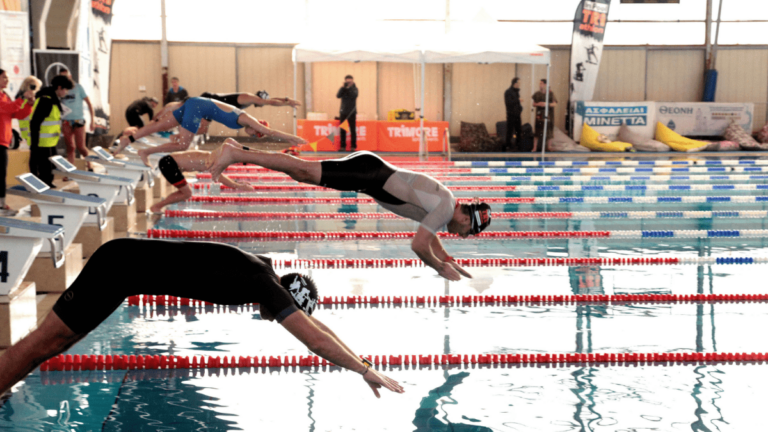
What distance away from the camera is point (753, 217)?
10.2m

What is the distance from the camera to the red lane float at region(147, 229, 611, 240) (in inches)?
313

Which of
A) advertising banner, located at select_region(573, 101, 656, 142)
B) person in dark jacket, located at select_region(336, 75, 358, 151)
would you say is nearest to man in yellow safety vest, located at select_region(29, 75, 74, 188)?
person in dark jacket, located at select_region(336, 75, 358, 151)

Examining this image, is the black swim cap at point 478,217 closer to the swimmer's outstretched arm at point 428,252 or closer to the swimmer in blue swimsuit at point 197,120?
the swimmer's outstretched arm at point 428,252

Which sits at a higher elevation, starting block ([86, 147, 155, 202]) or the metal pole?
the metal pole

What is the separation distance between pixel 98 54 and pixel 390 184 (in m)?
10.9

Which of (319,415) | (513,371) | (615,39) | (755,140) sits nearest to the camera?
(319,415)

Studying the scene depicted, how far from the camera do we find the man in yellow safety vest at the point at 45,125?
8.73 metres

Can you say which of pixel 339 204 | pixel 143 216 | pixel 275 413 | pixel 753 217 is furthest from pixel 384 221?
pixel 275 413

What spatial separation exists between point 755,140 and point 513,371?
20583 mm

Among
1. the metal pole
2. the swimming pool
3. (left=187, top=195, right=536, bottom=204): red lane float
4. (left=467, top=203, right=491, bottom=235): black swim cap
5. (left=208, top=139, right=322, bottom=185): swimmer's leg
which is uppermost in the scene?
the metal pole

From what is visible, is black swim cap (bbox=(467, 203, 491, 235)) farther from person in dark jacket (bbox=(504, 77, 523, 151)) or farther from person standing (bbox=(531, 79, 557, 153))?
person in dark jacket (bbox=(504, 77, 523, 151))

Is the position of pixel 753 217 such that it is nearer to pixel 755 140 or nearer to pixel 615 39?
pixel 755 140

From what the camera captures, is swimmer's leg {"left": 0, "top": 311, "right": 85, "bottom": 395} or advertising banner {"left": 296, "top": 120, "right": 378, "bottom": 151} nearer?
swimmer's leg {"left": 0, "top": 311, "right": 85, "bottom": 395}

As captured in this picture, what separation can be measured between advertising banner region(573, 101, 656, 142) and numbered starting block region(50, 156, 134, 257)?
1581 centimetres
